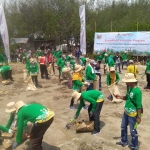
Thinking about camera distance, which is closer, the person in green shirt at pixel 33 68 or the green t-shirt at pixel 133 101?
the green t-shirt at pixel 133 101

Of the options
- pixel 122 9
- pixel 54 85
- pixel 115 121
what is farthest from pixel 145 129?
pixel 122 9

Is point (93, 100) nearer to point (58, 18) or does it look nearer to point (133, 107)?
point (133, 107)

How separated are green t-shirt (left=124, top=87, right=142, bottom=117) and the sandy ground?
1.01 metres

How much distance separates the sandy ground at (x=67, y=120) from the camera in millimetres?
5906

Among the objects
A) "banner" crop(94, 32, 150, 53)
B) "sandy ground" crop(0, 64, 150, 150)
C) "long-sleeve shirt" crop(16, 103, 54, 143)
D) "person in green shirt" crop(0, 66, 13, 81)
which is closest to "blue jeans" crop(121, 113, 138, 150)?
"sandy ground" crop(0, 64, 150, 150)

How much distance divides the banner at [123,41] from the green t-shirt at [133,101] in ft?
50.1

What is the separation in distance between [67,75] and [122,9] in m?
34.1

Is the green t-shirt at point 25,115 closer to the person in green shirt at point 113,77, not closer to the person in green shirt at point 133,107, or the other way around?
the person in green shirt at point 133,107

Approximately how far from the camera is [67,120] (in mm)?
7594

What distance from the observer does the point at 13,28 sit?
35.6 metres

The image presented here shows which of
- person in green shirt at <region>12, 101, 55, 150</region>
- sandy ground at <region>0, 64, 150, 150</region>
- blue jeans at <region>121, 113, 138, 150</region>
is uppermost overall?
person in green shirt at <region>12, 101, 55, 150</region>

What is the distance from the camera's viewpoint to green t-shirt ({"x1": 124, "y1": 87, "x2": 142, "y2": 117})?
499cm

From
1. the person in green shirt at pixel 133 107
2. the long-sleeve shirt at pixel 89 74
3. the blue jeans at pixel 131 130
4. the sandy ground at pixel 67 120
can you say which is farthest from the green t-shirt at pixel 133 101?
the long-sleeve shirt at pixel 89 74

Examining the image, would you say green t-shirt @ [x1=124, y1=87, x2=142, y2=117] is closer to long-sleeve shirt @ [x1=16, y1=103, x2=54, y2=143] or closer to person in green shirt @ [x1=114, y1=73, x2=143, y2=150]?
person in green shirt @ [x1=114, y1=73, x2=143, y2=150]
